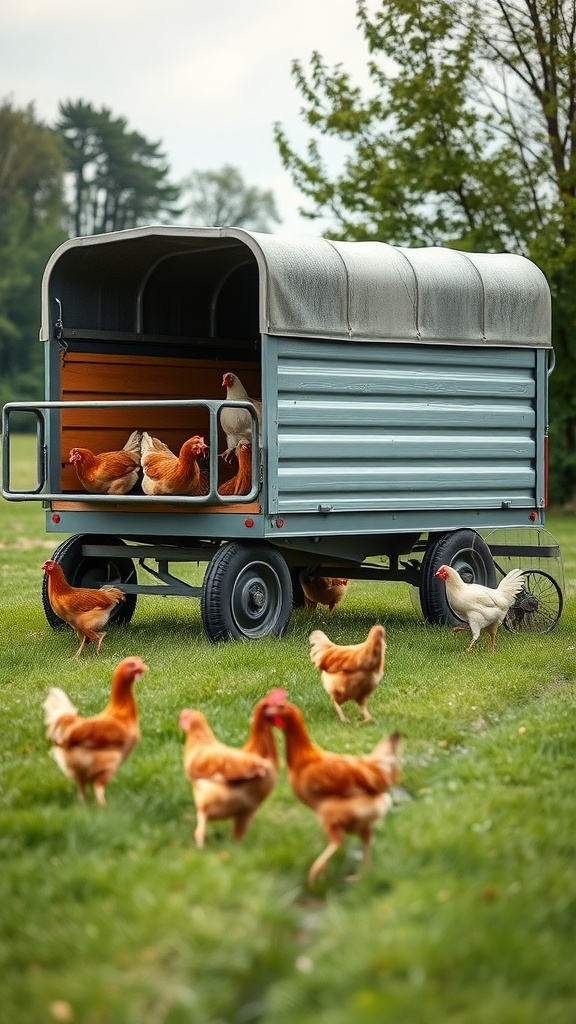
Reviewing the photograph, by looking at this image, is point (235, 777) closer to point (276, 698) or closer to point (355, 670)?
point (276, 698)

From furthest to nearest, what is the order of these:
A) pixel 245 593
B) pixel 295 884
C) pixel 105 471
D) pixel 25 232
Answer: pixel 25 232 < pixel 105 471 < pixel 245 593 < pixel 295 884

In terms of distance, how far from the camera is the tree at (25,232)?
6750cm

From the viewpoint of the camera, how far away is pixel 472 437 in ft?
42.9

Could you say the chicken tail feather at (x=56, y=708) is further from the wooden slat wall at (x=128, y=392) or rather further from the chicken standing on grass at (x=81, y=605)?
the wooden slat wall at (x=128, y=392)

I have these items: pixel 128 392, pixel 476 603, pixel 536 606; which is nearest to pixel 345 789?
pixel 476 603

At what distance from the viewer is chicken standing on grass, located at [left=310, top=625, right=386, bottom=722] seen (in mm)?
8297

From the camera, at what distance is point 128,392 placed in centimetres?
1290

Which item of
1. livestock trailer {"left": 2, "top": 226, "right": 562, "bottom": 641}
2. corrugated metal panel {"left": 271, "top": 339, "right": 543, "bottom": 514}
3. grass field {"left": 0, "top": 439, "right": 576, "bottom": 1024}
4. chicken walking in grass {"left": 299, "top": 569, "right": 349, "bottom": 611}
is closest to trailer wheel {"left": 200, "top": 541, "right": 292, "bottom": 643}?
livestock trailer {"left": 2, "top": 226, "right": 562, "bottom": 641}

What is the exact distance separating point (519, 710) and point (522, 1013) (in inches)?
187

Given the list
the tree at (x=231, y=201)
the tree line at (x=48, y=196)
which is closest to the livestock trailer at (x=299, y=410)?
the tree line at (x=48, y=196)

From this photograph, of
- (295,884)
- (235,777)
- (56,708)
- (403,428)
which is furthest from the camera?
(403,428)

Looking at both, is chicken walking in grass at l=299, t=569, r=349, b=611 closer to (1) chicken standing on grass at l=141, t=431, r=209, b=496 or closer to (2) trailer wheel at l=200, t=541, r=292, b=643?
(2) trailer wheel at l=200, t=541, r=292, b=643

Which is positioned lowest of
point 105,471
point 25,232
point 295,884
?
point 295,884

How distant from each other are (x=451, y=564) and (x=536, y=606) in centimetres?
84
